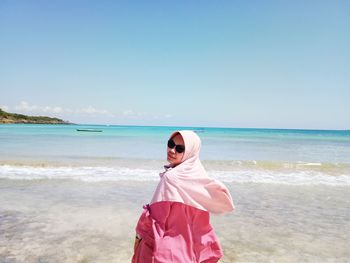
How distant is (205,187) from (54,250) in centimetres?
343

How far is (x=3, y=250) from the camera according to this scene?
4809 millimetres

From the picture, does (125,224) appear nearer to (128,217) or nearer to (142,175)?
(128,217)

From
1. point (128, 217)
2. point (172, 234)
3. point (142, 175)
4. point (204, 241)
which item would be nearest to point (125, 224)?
point (128, 217)

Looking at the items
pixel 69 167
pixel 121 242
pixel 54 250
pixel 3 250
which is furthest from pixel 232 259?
pixel 69 167

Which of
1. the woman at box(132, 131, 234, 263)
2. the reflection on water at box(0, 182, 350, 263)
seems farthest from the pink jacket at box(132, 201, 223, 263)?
the reflection on water at box(0, 182, 350, 263)

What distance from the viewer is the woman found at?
235 cm

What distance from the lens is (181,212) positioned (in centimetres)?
243

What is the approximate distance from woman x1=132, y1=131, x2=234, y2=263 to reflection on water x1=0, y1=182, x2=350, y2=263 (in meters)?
2.47

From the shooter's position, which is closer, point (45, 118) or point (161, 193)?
point (161, 193)

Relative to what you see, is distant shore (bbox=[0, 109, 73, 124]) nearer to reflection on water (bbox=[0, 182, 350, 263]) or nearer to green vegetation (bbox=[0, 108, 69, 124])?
green vegetation (bbox=[0, 108, 69, 124])

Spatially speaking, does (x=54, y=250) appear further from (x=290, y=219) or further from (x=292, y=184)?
(x=292, y=184)

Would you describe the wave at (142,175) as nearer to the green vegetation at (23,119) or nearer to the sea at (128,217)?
the sea at (128,217)

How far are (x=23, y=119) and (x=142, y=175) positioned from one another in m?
133

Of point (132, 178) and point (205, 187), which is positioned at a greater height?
point (205, 187)
